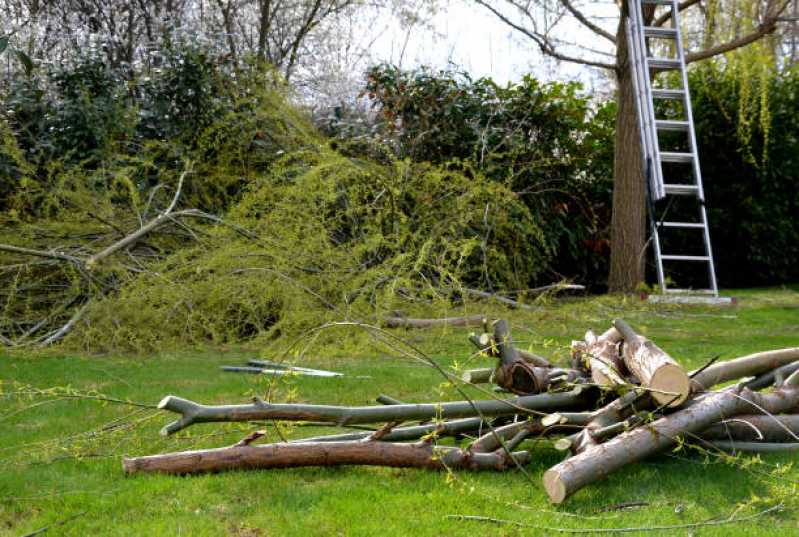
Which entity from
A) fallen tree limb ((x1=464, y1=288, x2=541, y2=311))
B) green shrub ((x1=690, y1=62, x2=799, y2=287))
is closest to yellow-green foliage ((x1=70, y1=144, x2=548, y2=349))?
fallen tree limb ((x1=464, y1=288, x2=541, y2=311))

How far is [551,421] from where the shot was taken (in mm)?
3492

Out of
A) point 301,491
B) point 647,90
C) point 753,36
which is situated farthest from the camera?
point 647,90

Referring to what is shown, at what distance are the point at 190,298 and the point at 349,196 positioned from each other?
1.80 meters

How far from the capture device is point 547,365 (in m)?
4.17

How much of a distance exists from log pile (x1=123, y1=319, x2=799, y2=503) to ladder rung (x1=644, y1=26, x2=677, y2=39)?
6.68 metres

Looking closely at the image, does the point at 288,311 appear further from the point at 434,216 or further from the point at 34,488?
the point at 34,488

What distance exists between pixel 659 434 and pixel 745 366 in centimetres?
88

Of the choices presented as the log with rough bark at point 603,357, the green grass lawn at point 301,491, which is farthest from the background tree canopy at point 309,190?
the log with rough bark at point 603,357

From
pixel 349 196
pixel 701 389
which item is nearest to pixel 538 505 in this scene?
pixel 701 389

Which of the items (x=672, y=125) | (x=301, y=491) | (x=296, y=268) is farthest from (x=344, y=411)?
(x=672, y=125)

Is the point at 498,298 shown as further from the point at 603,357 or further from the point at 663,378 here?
the point at 663,378

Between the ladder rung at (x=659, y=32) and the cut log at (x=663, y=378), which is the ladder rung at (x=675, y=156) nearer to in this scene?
the ladder rung at (x=659, y=32)

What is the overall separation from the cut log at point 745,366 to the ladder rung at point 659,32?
21.6 feet

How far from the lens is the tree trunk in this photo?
32.7 feet
